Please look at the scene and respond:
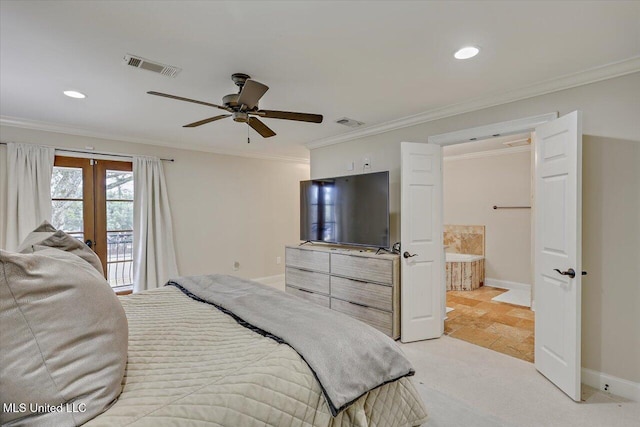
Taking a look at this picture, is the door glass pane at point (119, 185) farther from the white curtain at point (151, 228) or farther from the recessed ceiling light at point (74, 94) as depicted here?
the recessed ceiling light at point (74, 94)

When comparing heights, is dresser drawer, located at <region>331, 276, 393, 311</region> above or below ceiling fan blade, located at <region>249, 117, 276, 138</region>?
below

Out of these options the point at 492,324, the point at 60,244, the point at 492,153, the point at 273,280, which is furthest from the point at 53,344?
the point at 492,153

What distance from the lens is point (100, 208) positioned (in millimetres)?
4250

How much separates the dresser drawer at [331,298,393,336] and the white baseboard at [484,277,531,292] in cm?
332

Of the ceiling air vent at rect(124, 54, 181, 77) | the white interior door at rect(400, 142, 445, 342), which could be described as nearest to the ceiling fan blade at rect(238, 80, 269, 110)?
the ceiling air vent at rect(124, 54, 181, 77)

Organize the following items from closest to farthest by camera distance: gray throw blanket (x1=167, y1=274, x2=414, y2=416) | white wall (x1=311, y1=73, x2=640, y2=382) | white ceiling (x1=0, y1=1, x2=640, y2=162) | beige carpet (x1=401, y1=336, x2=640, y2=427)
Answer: gray throw blanket (x1=167, y1=274, x2=414, y2=416)
white ceiling (x1=0, y1=1, x2=640, y2=162)
beige carpet (x1=401, y1=336, x2=640, y2=427)
white wall (x1=311, y1=73, x2=640, y2=382)

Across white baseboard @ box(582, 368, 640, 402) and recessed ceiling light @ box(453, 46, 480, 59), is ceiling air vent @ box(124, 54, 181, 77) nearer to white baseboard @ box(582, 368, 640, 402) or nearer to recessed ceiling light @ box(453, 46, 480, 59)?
recessed ceiling light @ box(453, 46, 480, 59)

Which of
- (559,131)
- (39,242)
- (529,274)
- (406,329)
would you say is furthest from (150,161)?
(529,274)

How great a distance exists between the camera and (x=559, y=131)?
7.80 feet

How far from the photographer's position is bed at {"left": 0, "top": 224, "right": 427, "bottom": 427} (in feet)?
2.87

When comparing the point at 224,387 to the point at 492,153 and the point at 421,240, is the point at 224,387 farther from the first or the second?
the point at 492,153

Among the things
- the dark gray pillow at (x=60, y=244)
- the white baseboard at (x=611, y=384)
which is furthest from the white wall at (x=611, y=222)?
the dark gray pillow at (x=60, y=244)

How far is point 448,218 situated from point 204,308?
18.2 feet

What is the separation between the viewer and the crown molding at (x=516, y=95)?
233 centimetres
